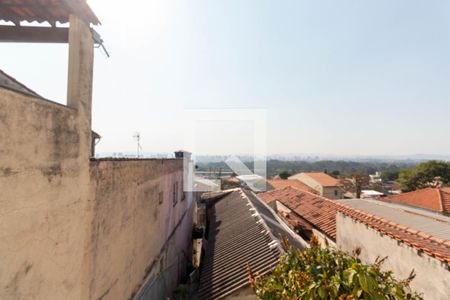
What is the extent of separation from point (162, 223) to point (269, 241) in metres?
4.00

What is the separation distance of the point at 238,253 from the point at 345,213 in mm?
4150

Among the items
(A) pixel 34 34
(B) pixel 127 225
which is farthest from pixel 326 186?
(A) pixel 34 34

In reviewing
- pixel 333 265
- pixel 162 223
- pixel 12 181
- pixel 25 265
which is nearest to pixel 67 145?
pixel 12 181

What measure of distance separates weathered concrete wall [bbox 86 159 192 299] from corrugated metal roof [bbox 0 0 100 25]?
2.33 metres

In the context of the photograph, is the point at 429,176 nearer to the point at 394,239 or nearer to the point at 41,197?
the point at 394,239

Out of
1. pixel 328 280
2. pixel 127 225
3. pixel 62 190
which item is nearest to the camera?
pixel 328 280

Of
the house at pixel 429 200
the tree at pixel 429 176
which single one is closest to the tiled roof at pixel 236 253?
the house at pixel 429 200

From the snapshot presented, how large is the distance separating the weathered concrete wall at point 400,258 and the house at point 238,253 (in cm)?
157

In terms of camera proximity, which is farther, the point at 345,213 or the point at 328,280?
the point at 345,213

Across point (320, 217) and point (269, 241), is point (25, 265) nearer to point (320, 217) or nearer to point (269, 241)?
point (269, 241)

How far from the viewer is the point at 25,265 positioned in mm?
2930

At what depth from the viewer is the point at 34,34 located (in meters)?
4.79

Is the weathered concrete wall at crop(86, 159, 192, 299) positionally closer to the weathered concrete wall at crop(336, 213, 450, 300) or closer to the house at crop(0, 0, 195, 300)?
the house at crop(0, 0, 195, 300)

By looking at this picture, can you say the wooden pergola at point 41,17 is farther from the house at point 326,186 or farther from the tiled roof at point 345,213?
the house at point 326,186
